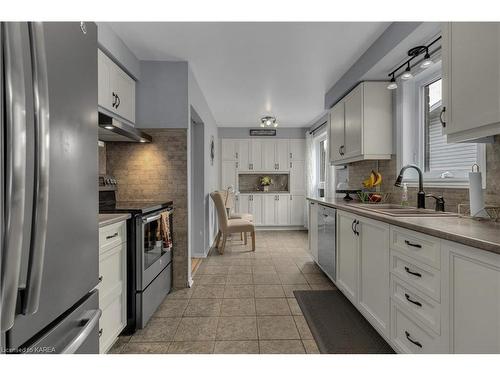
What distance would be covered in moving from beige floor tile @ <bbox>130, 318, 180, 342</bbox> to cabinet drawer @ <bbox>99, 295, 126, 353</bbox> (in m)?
0.15

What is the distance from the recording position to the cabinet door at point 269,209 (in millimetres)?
6285

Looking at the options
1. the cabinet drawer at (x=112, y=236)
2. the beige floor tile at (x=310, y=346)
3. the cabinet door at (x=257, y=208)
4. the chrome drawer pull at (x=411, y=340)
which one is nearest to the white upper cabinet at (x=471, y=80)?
the chrome drawer pull at (x=411, y=340)

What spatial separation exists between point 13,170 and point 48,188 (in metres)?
0.12

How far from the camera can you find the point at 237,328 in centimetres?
204

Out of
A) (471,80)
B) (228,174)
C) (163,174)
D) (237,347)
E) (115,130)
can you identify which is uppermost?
(471,80)

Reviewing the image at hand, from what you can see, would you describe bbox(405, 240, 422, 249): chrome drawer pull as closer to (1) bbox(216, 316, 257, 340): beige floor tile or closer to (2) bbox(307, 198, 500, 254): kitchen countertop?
(2) bbox(307, 198, 500, 254): kitchen countertop

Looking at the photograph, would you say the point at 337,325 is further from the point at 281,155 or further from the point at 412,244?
the point at 281,155

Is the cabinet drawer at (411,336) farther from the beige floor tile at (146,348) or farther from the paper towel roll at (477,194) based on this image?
the beige floor tile at (146,348)

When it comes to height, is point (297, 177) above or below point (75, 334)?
above

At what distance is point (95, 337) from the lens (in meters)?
1.00

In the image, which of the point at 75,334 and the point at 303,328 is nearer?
the point at 75,334

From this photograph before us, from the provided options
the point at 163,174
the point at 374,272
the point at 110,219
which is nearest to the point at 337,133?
the point at 374,272
